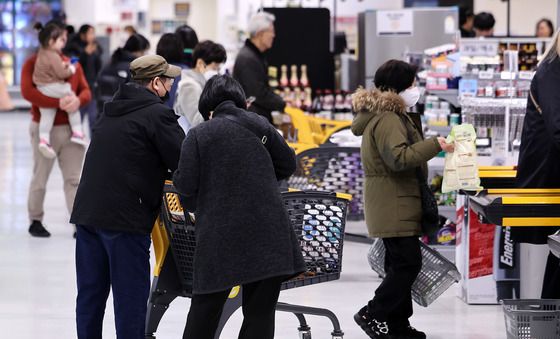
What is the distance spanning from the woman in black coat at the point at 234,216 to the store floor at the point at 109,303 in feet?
5.15

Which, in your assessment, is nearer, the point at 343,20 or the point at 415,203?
the point at 415,203

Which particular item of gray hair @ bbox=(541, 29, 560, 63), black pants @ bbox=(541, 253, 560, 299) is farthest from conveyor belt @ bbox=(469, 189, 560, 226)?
gray hair @ bbox=(541, 29, 560, 63)

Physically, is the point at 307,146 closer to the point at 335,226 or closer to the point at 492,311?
the point at 492,311

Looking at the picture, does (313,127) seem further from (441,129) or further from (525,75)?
(525,75)

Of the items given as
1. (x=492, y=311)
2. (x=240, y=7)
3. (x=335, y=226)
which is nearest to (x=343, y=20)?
(x=240, y=7)

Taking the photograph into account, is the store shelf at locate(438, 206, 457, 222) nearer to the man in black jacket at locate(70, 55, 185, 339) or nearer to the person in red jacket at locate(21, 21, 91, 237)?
the person in red jacket at locate(21, 21, 91, 237)

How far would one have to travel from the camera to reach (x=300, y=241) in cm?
496

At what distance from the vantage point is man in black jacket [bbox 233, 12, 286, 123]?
866 centimetres

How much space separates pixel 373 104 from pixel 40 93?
381cm

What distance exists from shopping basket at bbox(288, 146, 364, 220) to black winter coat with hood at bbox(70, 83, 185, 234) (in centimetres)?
306

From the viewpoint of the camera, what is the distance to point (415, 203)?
5.36 m

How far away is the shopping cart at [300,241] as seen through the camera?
4742mm

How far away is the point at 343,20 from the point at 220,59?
6880mm

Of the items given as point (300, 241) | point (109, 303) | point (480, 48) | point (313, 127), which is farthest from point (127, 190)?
point (313, 127)
